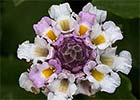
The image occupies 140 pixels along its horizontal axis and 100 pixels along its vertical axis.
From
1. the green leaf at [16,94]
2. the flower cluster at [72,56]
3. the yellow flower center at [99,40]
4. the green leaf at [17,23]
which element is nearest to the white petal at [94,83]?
the flower cluster at [72,56]

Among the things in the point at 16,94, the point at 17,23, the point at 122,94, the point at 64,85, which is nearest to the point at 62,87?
the point at 64,85

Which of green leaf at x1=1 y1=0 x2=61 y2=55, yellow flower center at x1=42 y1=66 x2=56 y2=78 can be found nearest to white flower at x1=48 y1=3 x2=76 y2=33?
yellow flower center at x1=42 y1=66 x2=56 y2=78

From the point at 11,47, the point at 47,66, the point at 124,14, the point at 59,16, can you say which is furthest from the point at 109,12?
the point at 11,47

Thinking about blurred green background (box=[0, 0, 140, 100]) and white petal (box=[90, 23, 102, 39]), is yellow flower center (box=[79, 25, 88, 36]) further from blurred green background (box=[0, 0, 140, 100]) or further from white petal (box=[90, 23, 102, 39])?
blurred green background (box=[0, 0, 140, 100])

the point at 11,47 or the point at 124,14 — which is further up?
the point at 124,14

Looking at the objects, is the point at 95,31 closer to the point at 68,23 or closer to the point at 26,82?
the point at 68,23

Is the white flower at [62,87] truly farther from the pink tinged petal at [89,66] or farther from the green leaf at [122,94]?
the green leaf at [122,94]

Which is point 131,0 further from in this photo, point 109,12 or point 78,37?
point 78,37

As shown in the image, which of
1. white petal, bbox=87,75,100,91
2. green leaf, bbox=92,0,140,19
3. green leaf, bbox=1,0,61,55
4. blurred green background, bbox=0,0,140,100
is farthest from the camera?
green leaf, bbox=1,0,61,55
